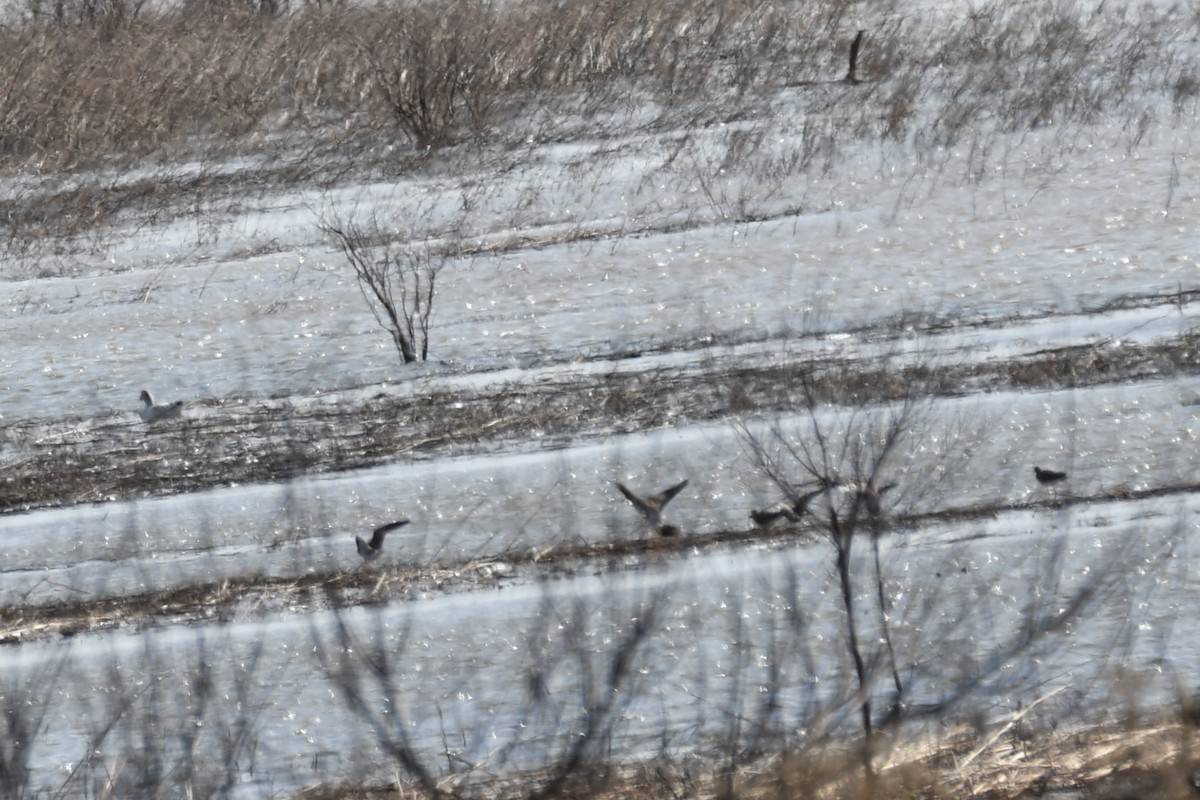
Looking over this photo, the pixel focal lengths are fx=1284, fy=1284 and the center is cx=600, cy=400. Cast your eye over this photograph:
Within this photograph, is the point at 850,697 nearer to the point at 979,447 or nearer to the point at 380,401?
the point at 979,447

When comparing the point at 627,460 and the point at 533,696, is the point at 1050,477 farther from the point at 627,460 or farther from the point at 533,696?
the point at 533,696

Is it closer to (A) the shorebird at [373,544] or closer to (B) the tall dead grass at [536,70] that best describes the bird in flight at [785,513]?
(A) the shorebird at [373,544]

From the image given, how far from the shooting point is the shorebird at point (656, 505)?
16.0 feet

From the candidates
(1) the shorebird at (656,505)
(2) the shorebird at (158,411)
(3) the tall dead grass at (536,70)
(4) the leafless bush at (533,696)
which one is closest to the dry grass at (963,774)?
(4) the leafless bush at (533,696)

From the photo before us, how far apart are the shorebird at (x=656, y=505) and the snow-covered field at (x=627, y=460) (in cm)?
6

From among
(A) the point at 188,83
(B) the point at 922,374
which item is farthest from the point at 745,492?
(A) the point at 188,83

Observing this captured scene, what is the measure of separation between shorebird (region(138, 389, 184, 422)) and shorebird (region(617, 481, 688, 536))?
2.45 meters

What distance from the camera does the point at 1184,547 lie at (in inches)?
178

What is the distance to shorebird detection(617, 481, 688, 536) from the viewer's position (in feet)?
16.0

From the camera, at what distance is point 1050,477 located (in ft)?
16.1

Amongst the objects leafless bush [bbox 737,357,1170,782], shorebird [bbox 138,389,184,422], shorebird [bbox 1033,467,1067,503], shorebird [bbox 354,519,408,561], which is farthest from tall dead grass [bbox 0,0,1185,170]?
shorebird [bbox 354,519,408,561]

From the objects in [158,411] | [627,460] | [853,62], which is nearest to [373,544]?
[627,460]

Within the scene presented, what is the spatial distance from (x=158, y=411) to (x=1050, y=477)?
4080mm

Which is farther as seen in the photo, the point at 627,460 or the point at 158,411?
the point at 158,411
